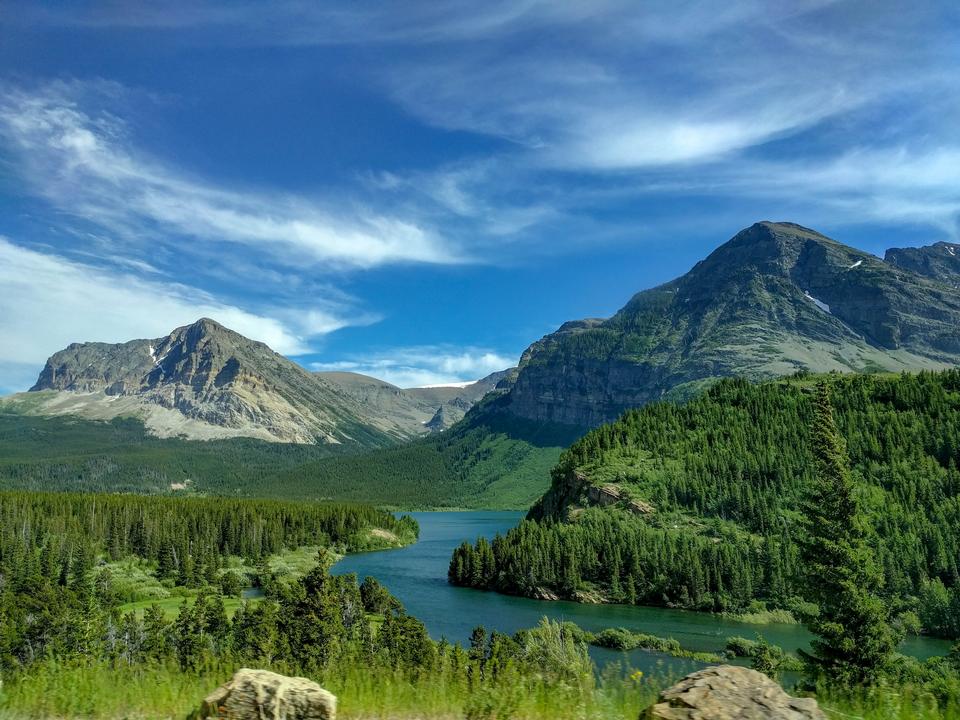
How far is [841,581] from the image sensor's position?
42.5 meters

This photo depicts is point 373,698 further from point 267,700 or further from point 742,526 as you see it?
point 742,526

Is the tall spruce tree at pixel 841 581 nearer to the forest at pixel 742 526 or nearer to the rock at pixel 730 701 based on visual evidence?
the rock at pixel 730 701

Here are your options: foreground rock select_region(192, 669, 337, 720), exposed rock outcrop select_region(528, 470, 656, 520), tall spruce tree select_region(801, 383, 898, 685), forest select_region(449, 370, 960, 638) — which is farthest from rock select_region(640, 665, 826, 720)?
exposed rock outcrop select_region(528, 470, 656, 520)

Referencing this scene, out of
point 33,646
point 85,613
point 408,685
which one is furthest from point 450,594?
point 408,685

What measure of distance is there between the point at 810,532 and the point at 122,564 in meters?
154

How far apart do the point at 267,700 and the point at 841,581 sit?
4407cm

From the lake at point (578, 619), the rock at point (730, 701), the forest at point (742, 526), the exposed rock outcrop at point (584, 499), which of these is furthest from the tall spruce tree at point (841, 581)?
the exposed rock outcrop at point (584, 499)

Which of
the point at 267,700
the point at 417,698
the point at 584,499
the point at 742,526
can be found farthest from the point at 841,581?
the point at 584,499

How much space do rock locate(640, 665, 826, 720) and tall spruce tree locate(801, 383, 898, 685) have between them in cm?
3625

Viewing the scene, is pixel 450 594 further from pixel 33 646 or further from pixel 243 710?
pixel 243 710

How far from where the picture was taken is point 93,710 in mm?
10992

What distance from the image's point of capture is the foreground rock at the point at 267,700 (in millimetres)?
9625

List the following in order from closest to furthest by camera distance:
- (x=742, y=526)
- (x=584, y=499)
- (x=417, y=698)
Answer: (x=417, y=698) → (x=742, y=526) → (x=584, y=499)

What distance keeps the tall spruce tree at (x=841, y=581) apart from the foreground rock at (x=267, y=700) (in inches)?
1565
